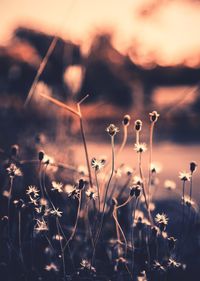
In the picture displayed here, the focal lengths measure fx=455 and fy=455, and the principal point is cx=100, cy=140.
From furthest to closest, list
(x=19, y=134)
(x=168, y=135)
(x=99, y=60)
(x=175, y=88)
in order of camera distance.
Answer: (x=175, y=88) → (x=99, y=60) → (x=168, y=135) → (x=19, y=134)

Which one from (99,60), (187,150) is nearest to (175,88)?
(99,60)

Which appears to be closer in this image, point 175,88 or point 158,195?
point 158,195

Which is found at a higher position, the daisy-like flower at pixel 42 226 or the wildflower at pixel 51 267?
the daisy-like flower at pixel 42 226

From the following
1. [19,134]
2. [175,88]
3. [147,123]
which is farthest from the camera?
[175,88]

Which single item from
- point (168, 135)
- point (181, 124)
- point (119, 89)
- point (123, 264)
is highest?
point (119, 89)

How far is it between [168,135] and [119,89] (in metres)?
5.42

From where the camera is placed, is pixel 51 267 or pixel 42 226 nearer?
pixel 42 226

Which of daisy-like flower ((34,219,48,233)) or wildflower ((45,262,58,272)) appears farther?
wildflower ((45,262,58,272))

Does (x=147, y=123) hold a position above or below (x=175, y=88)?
below

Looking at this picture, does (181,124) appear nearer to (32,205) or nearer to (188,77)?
(188,77)

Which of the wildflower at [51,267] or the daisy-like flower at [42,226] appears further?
the wildflower at [51,267]

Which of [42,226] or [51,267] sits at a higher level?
[42,226]

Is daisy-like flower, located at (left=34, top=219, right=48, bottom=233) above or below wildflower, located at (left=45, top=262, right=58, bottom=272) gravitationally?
above

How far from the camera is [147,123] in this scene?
780 cm
